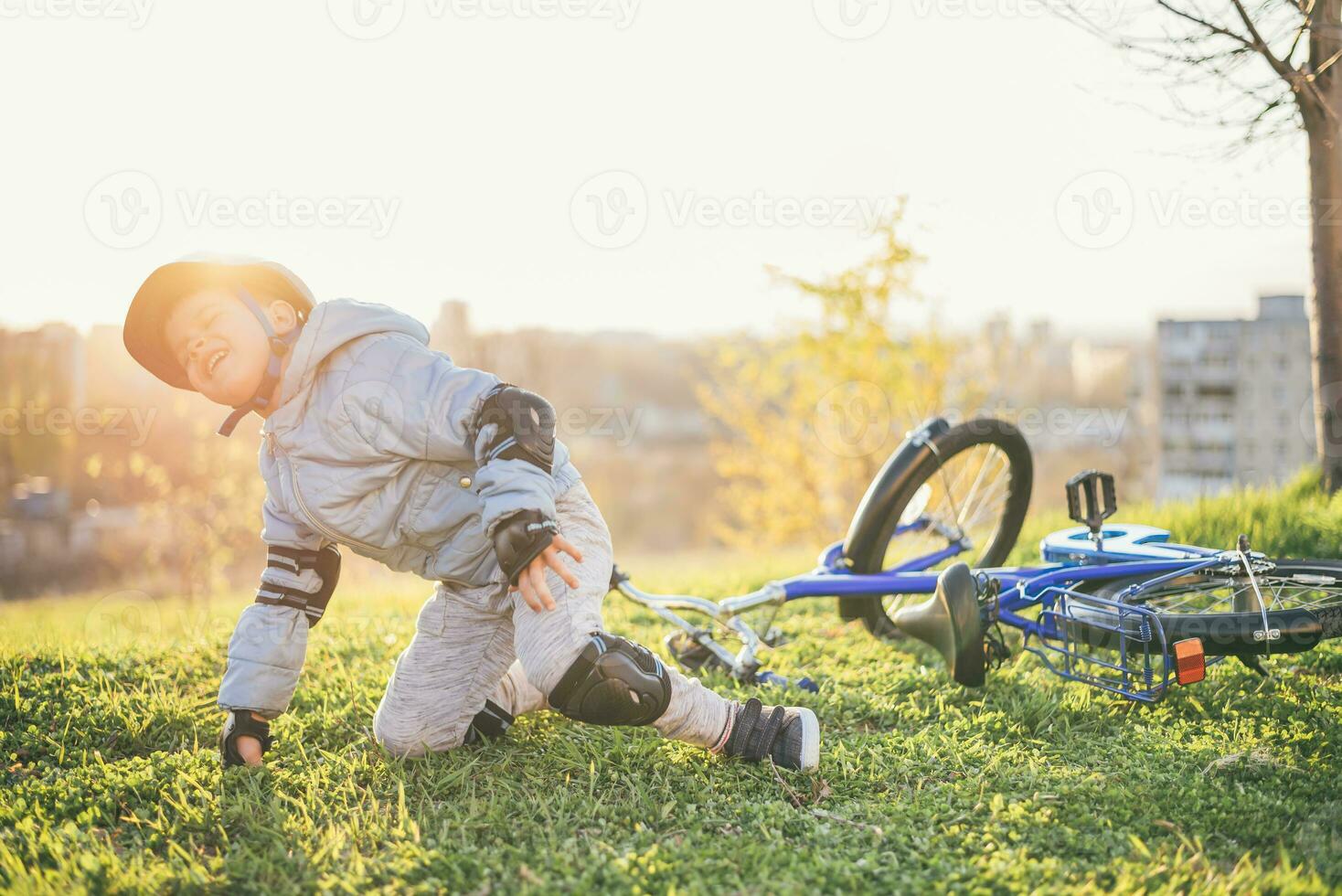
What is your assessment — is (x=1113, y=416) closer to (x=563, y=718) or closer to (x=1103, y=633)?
(x=1103, y=633)

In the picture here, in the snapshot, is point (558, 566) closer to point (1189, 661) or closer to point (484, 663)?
point (484, 663)

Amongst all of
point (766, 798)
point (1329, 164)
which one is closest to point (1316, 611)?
point (766, 798)

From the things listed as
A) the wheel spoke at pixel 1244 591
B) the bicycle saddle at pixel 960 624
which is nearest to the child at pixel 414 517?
the bicycle saddle at pixel 960 624

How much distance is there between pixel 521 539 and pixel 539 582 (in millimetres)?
120

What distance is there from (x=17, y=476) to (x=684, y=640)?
10.7 metres

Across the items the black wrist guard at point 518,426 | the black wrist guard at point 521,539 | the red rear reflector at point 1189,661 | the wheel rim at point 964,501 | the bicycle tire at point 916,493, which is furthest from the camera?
the wheel rim at point 964,501

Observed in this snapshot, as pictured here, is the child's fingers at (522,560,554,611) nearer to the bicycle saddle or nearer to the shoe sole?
the shoe sole

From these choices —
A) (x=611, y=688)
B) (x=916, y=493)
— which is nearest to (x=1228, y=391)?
(x=916, y=493)

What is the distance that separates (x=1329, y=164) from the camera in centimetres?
484

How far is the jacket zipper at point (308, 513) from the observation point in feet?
8.25

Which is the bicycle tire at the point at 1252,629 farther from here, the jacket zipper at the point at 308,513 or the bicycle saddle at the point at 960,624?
the jacket zipper at the point at 308,513

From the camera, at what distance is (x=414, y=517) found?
8.37 feet

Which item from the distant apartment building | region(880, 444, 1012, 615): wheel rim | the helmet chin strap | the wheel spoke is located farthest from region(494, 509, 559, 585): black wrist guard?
the distant apartment building

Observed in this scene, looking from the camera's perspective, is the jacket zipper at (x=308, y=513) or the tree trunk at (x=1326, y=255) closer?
the jacket zipper at (x=308, y=513)
